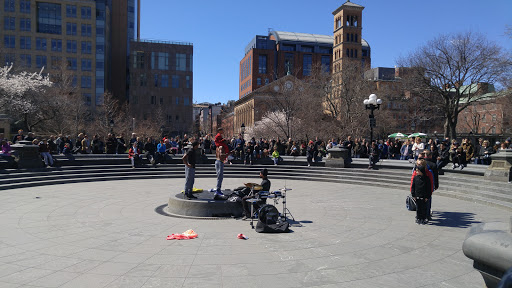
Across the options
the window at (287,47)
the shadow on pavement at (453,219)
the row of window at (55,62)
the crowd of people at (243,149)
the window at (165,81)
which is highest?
the window at (287,47)

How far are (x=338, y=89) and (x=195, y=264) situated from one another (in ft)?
128

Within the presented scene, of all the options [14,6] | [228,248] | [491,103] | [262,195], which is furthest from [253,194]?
[14,6]

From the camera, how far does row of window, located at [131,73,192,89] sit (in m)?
82.8

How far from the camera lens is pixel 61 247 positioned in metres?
7.09

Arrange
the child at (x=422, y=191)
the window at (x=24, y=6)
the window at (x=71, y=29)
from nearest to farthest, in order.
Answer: the child at (x=422, y=191) → the window at (x=24, y=6) → the window at (x=71, y=29)

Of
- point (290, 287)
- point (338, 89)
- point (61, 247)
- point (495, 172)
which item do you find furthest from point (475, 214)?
point (338, 89)

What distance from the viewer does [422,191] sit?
30.2 feet

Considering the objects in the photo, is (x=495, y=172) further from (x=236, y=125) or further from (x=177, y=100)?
(x=236, y=125)

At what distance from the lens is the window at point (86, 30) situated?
245 ft

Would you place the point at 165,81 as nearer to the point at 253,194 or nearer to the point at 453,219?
the point at 253,194

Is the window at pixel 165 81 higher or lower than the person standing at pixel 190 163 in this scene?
higher

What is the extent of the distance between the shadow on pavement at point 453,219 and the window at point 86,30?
80335 millimetres

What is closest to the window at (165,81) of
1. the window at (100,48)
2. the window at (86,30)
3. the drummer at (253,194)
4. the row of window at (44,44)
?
the window at (100,48)

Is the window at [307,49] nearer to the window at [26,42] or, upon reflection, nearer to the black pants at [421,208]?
the window at [26,42]
